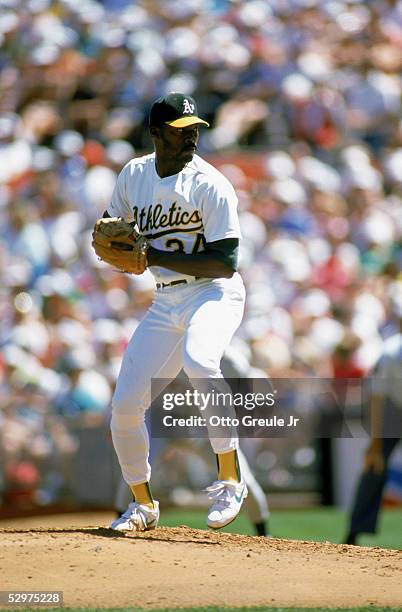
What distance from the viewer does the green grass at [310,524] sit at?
9.77 m

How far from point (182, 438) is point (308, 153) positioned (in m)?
4.48

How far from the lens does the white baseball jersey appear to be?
5859 mm

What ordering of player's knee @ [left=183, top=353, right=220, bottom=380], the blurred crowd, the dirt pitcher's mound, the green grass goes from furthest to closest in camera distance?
the blurred crowd
the green grass
player's knee @ [left=183, top=353, right=220, bottom=380]
the dirt pitcher's mound

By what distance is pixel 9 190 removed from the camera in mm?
12156

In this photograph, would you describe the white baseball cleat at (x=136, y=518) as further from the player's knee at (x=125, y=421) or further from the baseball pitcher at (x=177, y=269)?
the player's knee at (x=125, y=421)

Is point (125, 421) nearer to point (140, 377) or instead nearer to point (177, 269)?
point (140, 377)

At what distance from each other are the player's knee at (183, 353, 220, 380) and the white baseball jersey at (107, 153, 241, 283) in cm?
45

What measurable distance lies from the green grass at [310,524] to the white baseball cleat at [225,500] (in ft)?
11.8

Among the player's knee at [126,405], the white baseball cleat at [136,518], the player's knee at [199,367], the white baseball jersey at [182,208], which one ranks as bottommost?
the white baseball cleat at [136,518]

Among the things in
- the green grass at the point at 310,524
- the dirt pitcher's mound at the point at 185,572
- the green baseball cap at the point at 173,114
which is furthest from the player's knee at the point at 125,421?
the green grass at the point at 310,524

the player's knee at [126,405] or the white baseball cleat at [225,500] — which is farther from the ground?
the player's knee at [126,405]

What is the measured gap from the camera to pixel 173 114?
594 cm

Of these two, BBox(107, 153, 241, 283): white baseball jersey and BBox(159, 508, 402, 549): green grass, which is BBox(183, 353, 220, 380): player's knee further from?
BBox(159, 508, 402, 549): green grass

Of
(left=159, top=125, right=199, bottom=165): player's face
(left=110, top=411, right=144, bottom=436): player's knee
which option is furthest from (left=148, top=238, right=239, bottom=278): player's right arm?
(left=110, top=411, right=144, bottom=436): player's knee
